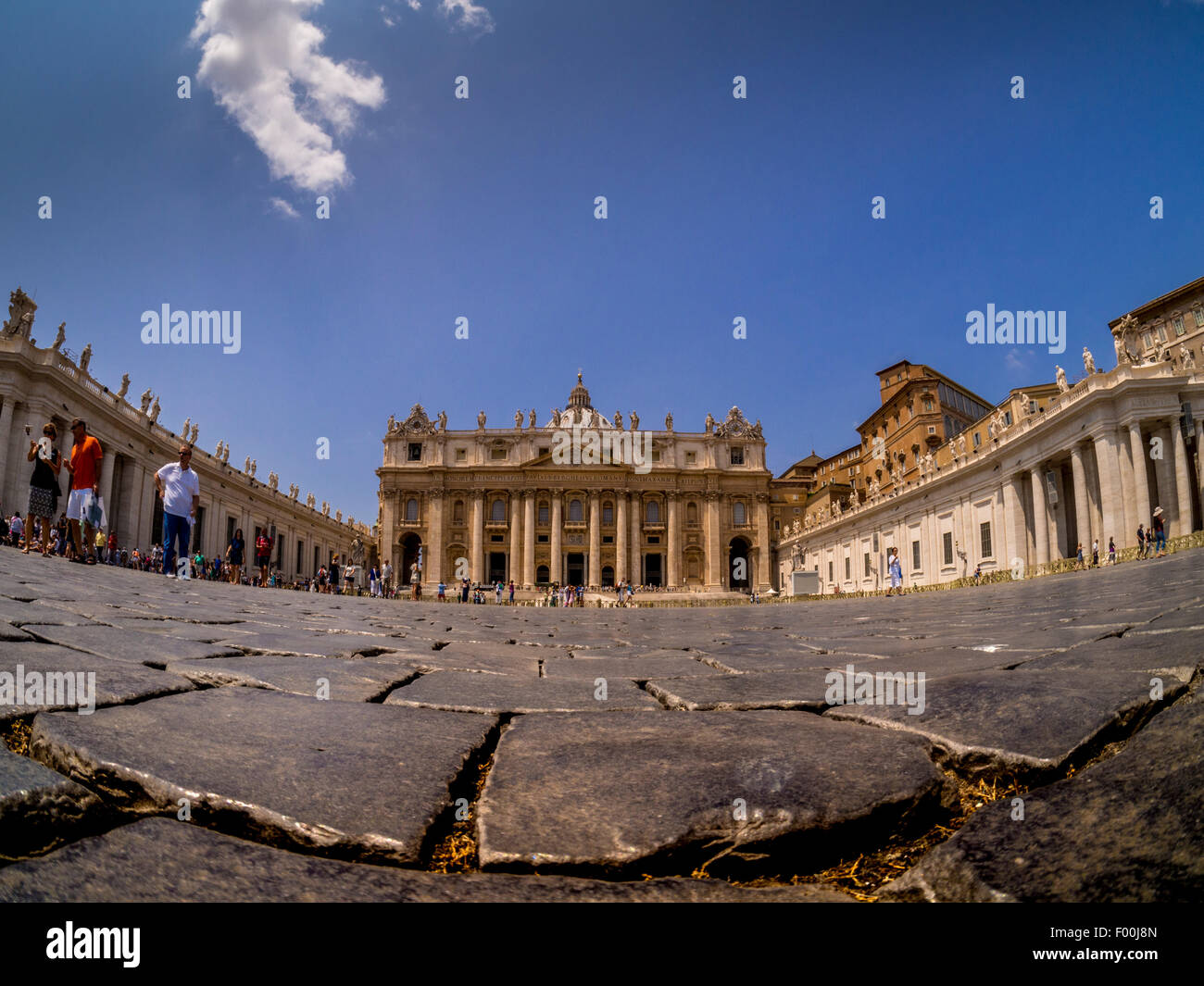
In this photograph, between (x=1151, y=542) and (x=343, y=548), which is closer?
(x=1151, y=542)

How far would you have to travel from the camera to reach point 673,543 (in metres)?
65.8

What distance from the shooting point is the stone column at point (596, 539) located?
64438 mm

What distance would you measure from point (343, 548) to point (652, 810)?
75699mm

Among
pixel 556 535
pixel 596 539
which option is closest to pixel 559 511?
pixel 556 535

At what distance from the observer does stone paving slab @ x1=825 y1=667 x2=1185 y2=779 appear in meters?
1.59

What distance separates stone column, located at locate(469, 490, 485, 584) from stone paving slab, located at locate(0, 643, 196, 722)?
201 feet

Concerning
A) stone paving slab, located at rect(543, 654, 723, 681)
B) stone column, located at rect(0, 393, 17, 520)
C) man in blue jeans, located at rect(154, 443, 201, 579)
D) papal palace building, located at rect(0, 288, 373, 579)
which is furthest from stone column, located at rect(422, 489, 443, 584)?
stone paving slab, located at rect(543, 654, 723, 681)

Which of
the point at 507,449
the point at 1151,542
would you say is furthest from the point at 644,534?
the point at 1151,542

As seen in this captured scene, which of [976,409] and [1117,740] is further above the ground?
[976,409]

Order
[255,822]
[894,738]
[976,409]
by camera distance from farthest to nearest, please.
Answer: [976,409] → [894,738] → [255,822]

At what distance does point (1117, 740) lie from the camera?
1.64 metres

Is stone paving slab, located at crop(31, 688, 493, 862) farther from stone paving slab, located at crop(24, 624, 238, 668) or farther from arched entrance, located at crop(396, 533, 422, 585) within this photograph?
arched entrance, located at crop(396, 533, 422, 585)
